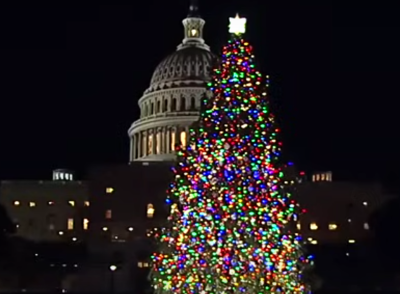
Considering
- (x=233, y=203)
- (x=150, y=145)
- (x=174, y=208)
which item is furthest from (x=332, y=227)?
(x=233, y=203)

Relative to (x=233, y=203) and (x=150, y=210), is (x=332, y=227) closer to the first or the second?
(x=150, y=210)

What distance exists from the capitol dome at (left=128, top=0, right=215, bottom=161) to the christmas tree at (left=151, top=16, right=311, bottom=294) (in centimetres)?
6815

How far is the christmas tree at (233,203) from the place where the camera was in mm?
26531

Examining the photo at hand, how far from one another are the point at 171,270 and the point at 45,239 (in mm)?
62893

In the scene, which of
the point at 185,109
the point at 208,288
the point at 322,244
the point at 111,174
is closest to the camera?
the point at 208,288

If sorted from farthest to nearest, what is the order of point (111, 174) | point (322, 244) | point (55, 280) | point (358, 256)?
point (111, 174) → point (322, 244) → point (358, 256) → point (55, 280)

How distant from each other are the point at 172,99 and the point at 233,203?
75578mm

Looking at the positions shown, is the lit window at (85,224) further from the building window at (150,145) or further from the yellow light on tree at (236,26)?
the yellow light on tree at (236,26)

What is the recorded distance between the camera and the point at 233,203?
2681cm

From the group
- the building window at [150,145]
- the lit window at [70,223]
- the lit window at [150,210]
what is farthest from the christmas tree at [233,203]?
the building window at [150,145]

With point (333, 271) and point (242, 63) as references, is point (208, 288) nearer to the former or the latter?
point (242, 63)

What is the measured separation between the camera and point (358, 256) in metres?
59.8

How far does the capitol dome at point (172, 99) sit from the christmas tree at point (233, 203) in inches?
2683

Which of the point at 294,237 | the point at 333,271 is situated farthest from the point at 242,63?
the point at 333,271
